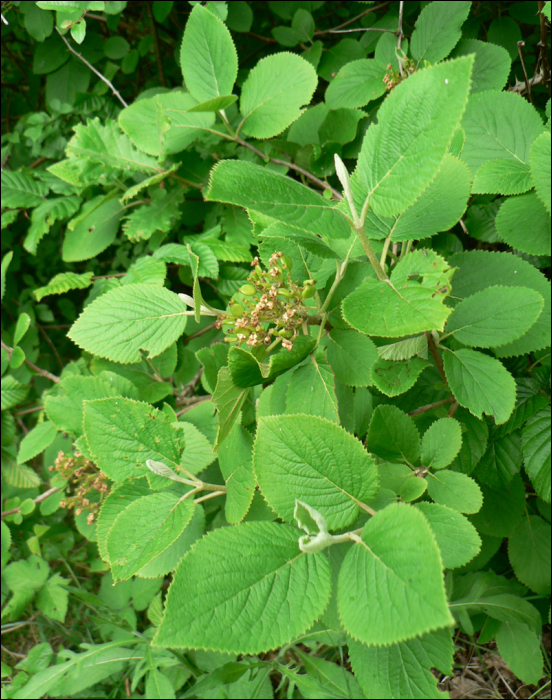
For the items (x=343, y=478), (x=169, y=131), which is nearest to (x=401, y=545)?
(x=343, y=478)

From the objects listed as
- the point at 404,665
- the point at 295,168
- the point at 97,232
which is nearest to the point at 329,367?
the point at 404,665

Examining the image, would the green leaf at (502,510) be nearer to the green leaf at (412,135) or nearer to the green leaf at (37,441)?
the green leaf at (412,135)

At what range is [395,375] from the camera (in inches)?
34.8

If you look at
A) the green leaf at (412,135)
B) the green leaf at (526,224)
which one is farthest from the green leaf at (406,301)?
the green leaf at (526,224)

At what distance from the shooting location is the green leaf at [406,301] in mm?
666

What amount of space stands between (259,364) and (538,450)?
0.61 meters

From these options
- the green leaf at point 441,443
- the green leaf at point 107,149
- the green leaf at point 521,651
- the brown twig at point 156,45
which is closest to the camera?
the green leaf at point 441,443

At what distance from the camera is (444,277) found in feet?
2.34

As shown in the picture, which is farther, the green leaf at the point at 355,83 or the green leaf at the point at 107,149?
the green leaf at the point at 107,149

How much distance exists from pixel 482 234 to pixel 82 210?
130 centimetres

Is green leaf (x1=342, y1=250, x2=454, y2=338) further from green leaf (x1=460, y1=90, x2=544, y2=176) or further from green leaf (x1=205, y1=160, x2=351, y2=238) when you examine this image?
green leaf (x1=460, y1=90, x2=544, y2=176)

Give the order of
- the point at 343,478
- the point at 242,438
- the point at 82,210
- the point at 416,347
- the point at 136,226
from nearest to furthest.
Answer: the point at 343,478
the point at 416,347
the point at 242,438
the point at 136,226
the point at 82,210

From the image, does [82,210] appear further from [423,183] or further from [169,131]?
[423,183]

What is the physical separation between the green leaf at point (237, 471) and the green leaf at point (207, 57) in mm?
867
